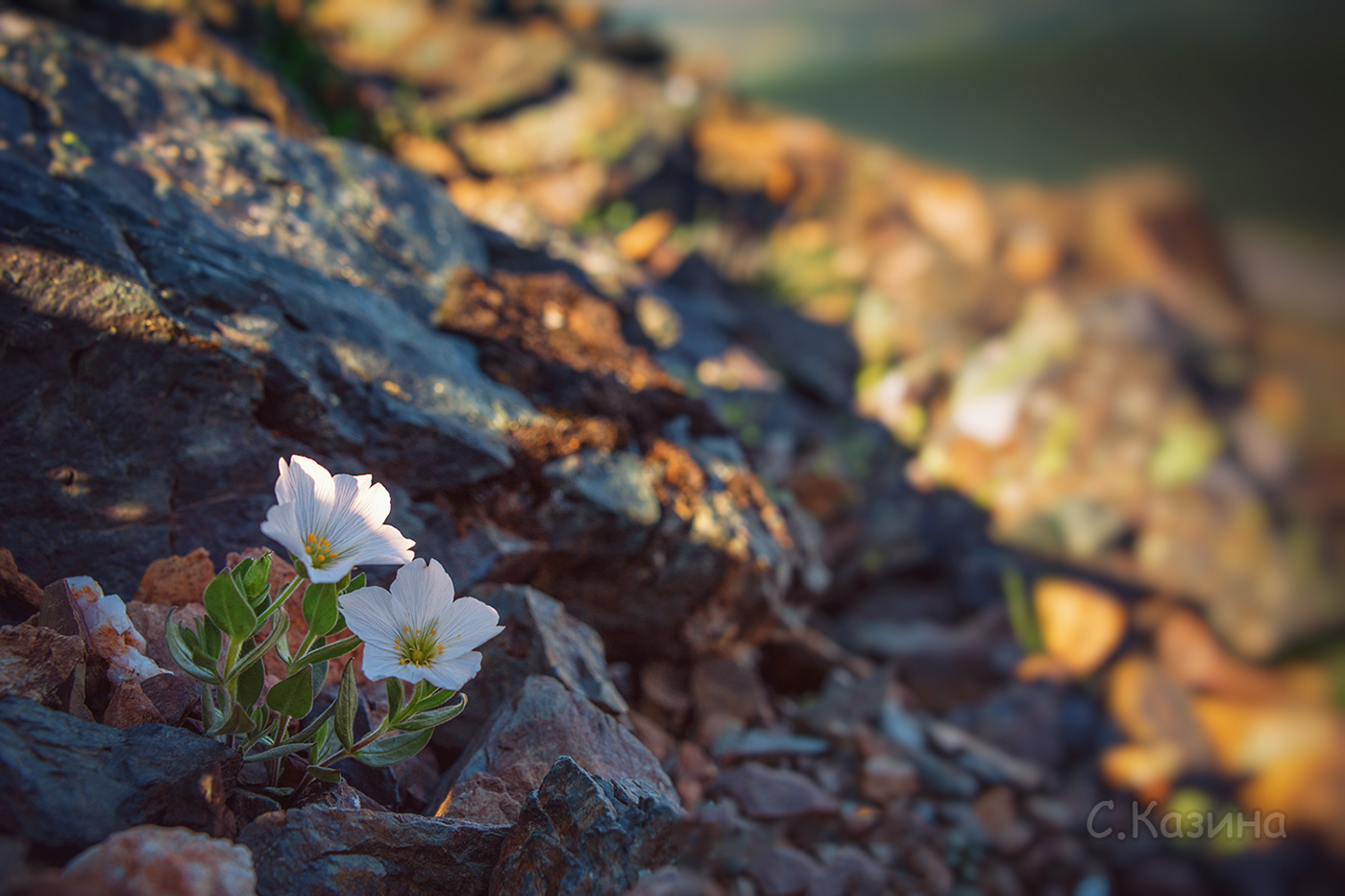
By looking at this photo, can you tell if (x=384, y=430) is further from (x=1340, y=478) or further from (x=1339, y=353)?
(x=1340, y=478)

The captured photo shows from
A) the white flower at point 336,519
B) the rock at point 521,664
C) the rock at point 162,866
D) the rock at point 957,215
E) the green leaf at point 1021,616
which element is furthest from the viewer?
the rock at point 957,215

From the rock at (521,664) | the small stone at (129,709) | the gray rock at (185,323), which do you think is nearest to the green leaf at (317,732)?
the small stone at (129,709)

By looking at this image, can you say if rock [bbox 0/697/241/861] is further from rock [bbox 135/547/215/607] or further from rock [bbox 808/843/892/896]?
rock [bbox 808/843/892/896]

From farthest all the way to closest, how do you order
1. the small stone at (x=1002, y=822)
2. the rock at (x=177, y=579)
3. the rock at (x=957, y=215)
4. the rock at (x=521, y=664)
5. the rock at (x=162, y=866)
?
the rock at (x=957, y=215)
the small stone at (x=1002, y=822)
the rock at (x=521, y=664)
the rock at (x=177, y=579)
the rock at (x=162, y=866)

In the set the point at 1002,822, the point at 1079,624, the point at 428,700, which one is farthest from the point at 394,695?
the point at 1079,624

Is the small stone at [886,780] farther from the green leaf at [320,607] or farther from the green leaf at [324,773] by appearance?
the green leaf at [320,607]

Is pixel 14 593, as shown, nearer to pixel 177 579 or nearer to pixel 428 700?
pixel 177 579
